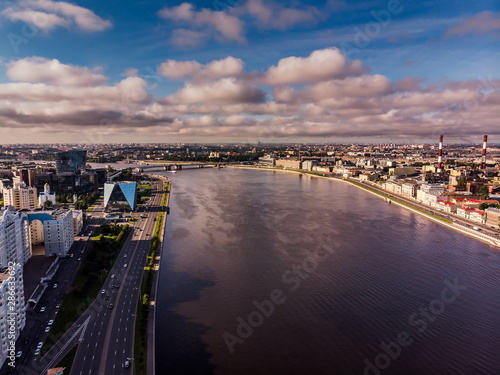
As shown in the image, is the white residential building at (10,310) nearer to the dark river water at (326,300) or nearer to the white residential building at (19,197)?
the dark river water at (326,300)

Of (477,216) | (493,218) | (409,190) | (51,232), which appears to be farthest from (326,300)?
(409,190)

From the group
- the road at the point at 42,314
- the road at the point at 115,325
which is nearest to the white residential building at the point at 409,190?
the road at the point at 115,325

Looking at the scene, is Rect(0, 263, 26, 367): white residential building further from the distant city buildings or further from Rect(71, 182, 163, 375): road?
the distant city buildings

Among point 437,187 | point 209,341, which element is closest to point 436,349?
point 209,341

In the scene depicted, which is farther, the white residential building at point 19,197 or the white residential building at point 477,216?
the white residential building at point 19,197

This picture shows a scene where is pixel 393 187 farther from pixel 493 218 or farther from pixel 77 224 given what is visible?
pixel 77 224
